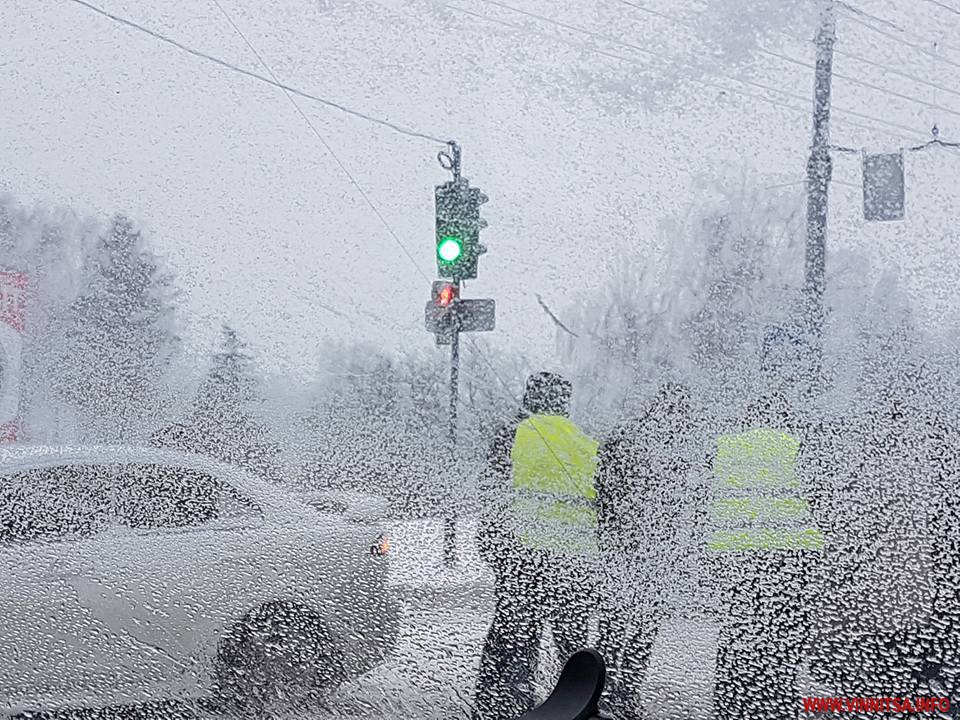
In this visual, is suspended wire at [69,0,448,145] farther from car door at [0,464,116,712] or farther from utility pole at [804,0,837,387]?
car door at [0,464,116,712]

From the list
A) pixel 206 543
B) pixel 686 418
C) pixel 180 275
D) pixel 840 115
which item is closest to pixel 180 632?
pixel 206 543

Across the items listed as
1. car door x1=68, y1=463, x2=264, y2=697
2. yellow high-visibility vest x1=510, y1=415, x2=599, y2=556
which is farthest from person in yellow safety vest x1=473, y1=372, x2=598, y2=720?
car door x1=68, y1=463, x2=264, y2=697

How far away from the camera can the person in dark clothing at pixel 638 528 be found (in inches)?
51.2

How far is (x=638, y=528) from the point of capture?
4.32ft

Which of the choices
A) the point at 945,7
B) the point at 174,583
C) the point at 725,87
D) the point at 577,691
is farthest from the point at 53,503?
the point at 945,7

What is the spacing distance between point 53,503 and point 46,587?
0.41ft

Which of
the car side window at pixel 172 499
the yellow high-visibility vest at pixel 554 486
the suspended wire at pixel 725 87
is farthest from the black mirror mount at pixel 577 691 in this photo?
the suspended wire at pixel 725 87

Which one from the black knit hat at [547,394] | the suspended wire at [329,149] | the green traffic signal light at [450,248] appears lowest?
the black knit hat at [547,394]

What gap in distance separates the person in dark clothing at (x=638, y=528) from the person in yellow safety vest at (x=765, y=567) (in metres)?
0.07

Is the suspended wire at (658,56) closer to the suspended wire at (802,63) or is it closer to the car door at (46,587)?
the suspended wire at (802,63)

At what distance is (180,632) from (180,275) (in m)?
0.55

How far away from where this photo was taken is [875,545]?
1.20 meters

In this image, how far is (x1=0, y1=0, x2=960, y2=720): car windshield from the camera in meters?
1.24
